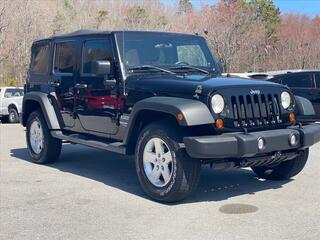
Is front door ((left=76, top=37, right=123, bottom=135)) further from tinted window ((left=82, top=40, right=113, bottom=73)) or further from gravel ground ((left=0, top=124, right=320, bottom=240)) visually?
gravel ground ((left=0, top=124, right=320, bottom=240))

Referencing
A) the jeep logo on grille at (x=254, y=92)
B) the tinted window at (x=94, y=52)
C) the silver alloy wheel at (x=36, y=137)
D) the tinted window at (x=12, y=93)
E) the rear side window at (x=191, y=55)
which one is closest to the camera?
the jeep logo on grille at (x=254, y=92)

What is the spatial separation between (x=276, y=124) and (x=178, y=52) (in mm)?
1844

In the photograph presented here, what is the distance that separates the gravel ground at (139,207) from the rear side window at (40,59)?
5.22 ft

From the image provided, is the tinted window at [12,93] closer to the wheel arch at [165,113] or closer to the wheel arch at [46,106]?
the wheel arch at [46,106]

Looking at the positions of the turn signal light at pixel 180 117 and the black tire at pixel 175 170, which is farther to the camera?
the black tire at pixel 175 170

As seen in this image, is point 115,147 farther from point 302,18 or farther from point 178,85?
point 302,18

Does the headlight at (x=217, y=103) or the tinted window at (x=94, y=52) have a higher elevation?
the tinted window at (x=94, y=52)

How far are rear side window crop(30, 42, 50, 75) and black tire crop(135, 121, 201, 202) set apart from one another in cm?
Result: 315

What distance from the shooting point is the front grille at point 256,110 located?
18.9ft

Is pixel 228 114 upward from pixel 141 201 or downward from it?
upward

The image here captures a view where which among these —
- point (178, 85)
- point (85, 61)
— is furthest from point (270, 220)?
point (85, 61)

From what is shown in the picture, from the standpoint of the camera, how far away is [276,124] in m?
6.12

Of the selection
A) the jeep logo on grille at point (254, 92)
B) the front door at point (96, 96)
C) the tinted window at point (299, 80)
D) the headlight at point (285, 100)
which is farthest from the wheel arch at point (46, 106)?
the tinted window at point (299, 80)

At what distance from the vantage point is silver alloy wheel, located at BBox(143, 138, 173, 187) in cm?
587
